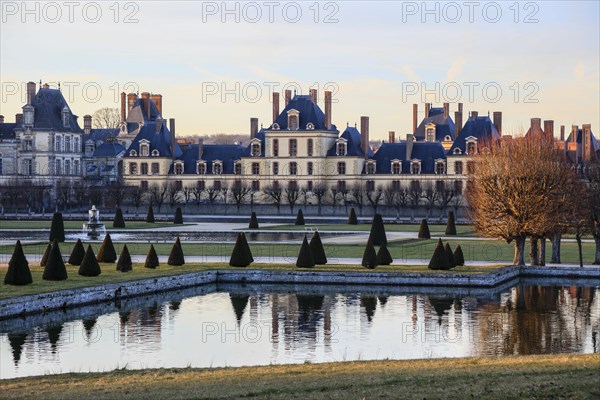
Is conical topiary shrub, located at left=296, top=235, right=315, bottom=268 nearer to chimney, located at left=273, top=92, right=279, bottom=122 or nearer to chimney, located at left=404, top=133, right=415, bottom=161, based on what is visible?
chimney, located at left=404, top=133, right=415, bottom=161

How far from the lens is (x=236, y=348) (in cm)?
1714

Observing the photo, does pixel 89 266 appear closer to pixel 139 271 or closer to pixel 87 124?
pixel 139 271

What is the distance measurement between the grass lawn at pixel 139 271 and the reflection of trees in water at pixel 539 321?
2704 millimetres

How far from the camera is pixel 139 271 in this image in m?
25.6

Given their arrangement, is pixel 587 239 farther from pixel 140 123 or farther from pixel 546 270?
pixel 140 123

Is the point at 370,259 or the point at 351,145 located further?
the point at 351,145

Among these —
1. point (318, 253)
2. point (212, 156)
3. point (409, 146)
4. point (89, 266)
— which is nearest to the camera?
point (89, 266)

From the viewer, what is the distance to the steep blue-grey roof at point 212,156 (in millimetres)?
70688

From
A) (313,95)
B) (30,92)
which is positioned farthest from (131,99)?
(313,95)

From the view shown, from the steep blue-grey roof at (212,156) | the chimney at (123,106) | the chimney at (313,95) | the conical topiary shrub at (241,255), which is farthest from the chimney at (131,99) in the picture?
the conical topiary shrub at (241,255)

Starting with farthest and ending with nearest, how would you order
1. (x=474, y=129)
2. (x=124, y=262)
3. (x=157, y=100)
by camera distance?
(x=157, y=100) < (x=474, y=129) < (x=124, y=262)

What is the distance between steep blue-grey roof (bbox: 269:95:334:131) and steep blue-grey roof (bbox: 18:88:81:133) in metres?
16.4

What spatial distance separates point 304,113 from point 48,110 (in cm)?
1869

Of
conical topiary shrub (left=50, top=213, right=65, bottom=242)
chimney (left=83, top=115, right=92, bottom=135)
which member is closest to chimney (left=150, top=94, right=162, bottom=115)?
chimney (left=83, top=115, right=92, bottom=135)
